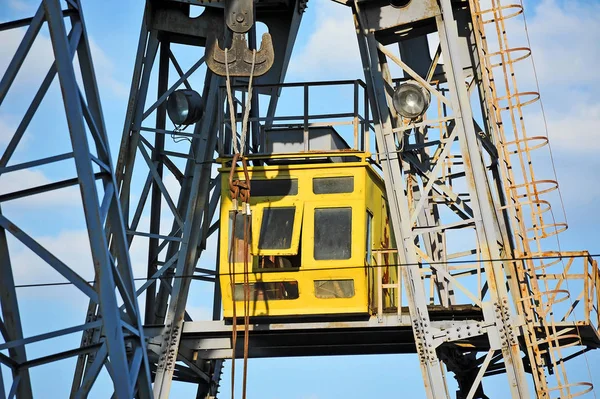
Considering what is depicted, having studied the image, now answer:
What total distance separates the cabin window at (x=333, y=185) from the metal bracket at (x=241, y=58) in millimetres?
3468

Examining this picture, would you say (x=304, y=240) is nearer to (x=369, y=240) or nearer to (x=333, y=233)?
(x=333, y=233)

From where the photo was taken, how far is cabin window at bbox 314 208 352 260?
22938 millimetres

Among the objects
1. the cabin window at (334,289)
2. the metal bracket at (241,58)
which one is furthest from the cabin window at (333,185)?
the metal bracket at (241,58)

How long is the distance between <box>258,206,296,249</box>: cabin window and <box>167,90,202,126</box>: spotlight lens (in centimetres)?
278

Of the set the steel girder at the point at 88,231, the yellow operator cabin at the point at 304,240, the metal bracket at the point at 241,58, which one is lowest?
the steel girder at the point at 88,231

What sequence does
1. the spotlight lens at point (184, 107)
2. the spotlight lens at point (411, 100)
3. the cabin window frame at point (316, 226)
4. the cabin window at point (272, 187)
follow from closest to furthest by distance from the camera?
the spotlight lens at point (411, 100)
the cabin window frame at point (316, 226)
the cabin window at point (272, 187)
the spotlight lens at point (184, 107)

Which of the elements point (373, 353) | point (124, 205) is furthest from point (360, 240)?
point (124, 205)

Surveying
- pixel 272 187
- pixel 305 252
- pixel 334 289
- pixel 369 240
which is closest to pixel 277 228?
pixel 305 252

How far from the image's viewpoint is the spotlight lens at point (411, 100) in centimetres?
2280

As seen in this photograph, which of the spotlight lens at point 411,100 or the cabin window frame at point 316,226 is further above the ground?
the spotlight lens at point 411,100

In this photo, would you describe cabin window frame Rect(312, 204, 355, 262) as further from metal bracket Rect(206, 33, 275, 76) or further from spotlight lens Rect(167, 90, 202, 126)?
metal bracket Rect(206, 33, 275, 76)

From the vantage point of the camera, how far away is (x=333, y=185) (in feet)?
76.5

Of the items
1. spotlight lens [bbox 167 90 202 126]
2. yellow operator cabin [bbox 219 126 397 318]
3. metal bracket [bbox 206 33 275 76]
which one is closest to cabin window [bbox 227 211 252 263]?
yellow operator cabin [bbox 219 126 397 318]

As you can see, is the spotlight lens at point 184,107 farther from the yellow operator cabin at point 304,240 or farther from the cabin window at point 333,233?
the cabin window at point 333,233
